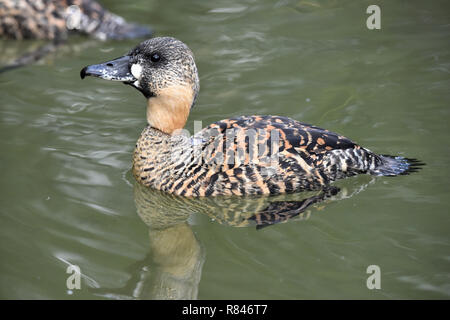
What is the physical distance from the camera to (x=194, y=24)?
1024cm

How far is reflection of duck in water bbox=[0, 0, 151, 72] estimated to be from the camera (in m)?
9.65

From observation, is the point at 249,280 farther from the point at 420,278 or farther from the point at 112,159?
the point at 112,159

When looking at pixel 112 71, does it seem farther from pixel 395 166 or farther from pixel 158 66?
pixel 395 166

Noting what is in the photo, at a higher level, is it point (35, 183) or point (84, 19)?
point (84, 19)

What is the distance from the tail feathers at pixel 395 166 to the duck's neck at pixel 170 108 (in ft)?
6.55

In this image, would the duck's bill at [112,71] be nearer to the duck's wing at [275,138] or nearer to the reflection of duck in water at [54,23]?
the duck's wing at [275,138]

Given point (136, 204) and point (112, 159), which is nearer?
point (136, 204)

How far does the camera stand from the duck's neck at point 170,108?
6363 mm

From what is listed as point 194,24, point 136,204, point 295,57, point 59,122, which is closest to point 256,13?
point 194,24

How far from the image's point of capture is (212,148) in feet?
20.6

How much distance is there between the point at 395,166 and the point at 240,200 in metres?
1.71

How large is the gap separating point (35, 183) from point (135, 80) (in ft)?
4.70
